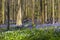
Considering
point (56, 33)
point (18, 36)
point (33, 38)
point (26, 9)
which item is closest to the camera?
point (33, 38)

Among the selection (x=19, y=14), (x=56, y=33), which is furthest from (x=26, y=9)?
(x=56, y=33)

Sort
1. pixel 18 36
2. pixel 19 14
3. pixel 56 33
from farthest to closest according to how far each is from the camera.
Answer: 1. pixel 19 14
2. pixel 56 33
3. pixel 18 36

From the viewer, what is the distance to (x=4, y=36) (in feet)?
30.5

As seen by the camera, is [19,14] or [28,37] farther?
[19,14]

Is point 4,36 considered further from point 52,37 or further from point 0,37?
point 52,37

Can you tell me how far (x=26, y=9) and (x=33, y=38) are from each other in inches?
1106

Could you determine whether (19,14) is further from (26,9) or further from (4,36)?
(26,9)

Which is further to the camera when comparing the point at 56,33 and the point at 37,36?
the point at 56,33

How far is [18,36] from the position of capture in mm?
9125

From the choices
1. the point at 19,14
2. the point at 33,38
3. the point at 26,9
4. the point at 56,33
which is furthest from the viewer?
the point at 26,9

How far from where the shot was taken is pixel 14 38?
9.04 meters

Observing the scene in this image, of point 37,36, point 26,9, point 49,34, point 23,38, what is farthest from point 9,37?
point 26,9

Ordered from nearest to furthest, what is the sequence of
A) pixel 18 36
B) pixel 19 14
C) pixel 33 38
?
pixel 33 38, pixel 18 36, pixel 19 14

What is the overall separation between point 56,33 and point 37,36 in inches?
58.5
